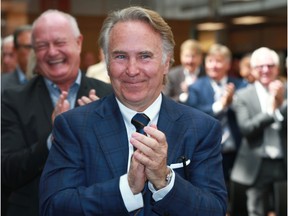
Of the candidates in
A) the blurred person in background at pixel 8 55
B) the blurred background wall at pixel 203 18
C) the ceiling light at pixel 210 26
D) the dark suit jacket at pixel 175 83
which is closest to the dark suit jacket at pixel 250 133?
the dark suit jacket at pixel 175 83

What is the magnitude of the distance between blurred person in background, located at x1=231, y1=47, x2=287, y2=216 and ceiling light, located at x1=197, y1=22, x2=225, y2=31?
485 inches

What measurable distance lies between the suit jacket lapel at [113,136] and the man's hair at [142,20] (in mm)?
208

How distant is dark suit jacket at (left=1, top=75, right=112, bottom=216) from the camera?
332cm

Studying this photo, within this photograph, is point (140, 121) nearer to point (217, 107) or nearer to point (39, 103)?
point (39, 103)

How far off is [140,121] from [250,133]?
4.73 m

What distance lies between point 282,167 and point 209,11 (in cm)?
1185

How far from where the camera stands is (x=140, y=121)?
241 centimetres

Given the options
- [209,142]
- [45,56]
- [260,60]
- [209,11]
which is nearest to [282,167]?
[260,60]

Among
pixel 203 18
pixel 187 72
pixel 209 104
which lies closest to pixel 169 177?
pixel 209 104

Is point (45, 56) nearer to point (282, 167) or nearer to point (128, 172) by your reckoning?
→ point (128, 172)

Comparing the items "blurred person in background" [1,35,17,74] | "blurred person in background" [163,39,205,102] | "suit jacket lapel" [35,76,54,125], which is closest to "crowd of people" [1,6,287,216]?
"suit jacket lapel" [35,76,54,125]

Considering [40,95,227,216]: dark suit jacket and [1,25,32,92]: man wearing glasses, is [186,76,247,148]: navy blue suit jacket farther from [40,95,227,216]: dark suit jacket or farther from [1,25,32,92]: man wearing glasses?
[40,95,227,216]: dark suit jacket

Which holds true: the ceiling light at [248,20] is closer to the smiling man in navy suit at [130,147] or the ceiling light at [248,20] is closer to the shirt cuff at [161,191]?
the smiling man in navy suit at [130,147]

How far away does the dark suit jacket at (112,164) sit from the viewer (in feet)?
7.52
